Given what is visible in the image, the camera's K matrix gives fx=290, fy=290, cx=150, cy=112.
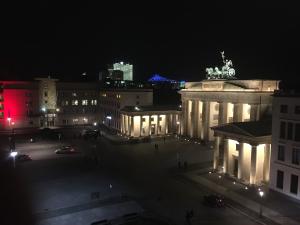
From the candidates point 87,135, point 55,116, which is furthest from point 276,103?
point 55,116

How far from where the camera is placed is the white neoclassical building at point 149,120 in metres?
80.1

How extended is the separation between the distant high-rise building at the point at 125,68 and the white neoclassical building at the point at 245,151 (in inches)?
5686

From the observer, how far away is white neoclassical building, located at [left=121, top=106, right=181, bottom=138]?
8006 centimetres

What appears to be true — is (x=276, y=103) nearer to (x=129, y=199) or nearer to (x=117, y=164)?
(x=129, y=199)

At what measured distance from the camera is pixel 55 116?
9925cm

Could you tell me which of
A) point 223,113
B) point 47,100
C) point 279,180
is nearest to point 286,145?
point 279,180

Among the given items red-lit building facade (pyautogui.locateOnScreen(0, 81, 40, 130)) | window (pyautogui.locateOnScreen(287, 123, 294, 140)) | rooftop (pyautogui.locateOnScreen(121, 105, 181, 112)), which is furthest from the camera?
red-lit building facade (pyautogui.locateOnScreen(0, 81, 40, 130))

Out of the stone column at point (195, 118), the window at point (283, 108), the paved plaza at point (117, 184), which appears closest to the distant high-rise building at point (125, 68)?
the stone column at point (195, 118)

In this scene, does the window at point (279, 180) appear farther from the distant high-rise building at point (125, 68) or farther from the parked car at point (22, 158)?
the distant high-rise building at point (125, 68)

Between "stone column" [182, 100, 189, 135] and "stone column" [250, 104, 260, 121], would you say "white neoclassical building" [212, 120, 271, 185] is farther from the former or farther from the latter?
"stone column" [182, 100, 189, 135]

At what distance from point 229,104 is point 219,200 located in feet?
117

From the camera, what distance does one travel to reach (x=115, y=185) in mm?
42875

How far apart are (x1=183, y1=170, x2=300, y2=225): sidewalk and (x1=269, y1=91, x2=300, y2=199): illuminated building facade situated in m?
1.69

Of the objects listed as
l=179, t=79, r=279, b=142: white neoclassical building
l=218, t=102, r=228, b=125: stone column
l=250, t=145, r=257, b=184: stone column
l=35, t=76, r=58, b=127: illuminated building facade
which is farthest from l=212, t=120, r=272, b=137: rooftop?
l=35, t=76, r=58, b=127: illuminated building facade
